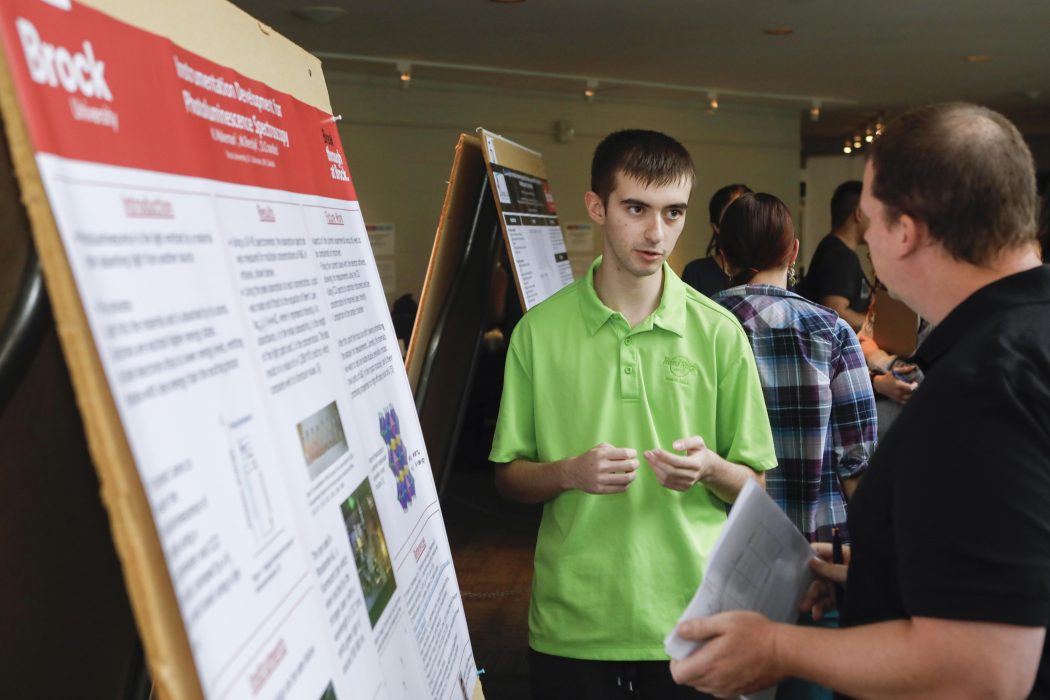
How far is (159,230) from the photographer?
75cm

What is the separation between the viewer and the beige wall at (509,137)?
320 inches

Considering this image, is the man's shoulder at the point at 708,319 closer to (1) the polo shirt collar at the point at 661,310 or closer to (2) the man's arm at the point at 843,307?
(1) the polo shirt collar at the point at 661,310

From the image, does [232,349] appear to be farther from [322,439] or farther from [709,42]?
[709,42]

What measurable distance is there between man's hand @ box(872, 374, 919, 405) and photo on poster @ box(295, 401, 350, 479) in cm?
231

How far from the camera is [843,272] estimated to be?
13.7ft

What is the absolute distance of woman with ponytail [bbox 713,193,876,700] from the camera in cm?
231

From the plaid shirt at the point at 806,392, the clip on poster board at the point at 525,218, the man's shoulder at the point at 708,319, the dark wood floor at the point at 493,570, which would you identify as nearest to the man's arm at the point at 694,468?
the man's shoulder at the point at 708,319

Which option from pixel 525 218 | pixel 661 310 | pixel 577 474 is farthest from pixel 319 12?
pixel 577 474

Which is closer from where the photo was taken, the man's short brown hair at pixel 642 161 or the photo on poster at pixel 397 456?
the photo on poster at pixel 397 456

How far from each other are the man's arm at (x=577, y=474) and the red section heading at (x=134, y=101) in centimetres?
73

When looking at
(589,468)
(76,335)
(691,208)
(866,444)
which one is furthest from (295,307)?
(691,208)

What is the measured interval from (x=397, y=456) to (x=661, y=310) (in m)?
0.69

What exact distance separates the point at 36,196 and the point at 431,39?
632 centimetres

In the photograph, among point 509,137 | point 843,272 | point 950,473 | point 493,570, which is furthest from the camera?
point 509,137
